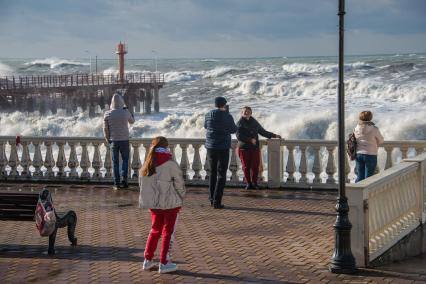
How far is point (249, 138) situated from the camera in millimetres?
13039

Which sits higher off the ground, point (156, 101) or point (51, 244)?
point (156, 101)

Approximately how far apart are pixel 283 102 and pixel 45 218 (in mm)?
55252

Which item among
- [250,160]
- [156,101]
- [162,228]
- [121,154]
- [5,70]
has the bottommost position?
[162,228]

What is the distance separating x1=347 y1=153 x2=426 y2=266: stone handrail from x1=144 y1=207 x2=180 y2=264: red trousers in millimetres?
1854

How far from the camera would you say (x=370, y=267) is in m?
7.77

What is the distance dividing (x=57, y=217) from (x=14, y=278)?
1.30m

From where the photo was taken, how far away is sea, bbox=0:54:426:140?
45531 millimetres

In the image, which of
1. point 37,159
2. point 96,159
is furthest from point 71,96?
point 96,159

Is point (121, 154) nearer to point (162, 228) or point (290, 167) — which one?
point (290, 167)

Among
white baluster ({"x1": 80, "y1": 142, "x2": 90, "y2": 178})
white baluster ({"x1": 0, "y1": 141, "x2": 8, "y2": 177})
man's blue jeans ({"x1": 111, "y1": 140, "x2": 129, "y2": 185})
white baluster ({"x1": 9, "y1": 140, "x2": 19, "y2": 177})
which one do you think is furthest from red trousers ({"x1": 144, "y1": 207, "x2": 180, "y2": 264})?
white baluster ({"x1": 0, "y1": 141, "x2": 8, "y2": 177})

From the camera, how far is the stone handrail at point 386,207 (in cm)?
776

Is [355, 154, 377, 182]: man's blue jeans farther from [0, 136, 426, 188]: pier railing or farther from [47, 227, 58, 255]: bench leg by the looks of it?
[47, 227, 58, 255]: bench leg

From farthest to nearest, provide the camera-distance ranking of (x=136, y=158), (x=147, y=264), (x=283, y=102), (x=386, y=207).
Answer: (x=283, y=102), (x=136, y=158), (x=386, y=207), (x=147, y=264)

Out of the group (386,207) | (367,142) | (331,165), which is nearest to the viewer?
(386,207)
